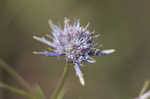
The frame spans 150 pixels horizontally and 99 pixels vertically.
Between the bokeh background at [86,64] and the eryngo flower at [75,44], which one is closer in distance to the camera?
the eryngo flower at [75,44]

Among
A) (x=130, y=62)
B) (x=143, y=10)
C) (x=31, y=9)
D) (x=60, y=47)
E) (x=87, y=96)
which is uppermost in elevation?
(x=31, y=9)

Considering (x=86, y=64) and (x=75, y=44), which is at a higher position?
(x=86, y=64)

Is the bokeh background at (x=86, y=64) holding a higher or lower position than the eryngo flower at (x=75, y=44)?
higher

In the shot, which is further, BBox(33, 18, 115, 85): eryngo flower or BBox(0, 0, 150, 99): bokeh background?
BBox(0, 0, 150, 99): bokeh background

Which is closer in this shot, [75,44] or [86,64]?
[75,44]

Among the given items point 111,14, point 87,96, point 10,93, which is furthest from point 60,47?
point 111,14

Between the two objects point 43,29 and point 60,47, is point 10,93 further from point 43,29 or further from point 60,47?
point 60,47

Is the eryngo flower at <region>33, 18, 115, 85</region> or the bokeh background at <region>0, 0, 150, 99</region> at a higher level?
the bokeh background at <region>0, 0, 150, 99</region>

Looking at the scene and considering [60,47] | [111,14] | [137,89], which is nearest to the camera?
[60,47]
